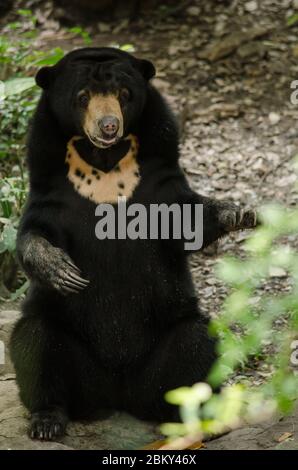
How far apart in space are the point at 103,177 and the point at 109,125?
0.43 metres

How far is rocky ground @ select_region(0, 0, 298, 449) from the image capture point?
721cm

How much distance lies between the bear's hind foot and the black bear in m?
0.02

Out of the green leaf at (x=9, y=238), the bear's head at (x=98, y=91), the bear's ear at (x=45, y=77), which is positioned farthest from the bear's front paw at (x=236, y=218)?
the green leaf at (x=9, y=238)

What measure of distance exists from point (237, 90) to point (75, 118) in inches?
187

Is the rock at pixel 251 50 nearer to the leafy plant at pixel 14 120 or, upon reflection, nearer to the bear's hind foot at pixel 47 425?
the leafy plant at pixel 14 120

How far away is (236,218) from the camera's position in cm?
409

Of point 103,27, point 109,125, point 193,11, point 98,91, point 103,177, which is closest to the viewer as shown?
point 109,125

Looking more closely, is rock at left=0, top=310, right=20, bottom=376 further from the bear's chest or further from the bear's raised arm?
the bear's raised arm

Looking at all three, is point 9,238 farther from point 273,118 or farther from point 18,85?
point 273,118

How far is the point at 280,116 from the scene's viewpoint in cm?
814

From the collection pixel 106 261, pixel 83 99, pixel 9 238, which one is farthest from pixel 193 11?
pixel 106 261

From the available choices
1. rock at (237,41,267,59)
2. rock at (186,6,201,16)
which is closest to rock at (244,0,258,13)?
rock at (186,6,201,16)

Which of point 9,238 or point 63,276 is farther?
point 9,238
